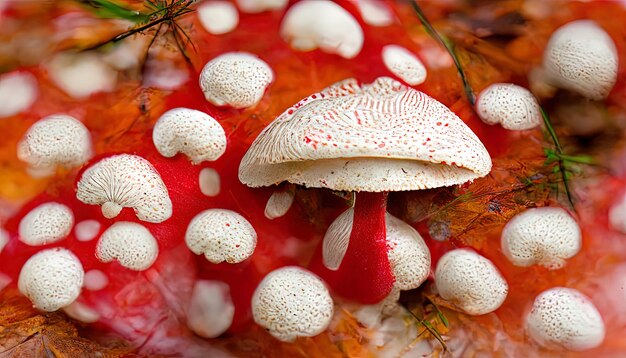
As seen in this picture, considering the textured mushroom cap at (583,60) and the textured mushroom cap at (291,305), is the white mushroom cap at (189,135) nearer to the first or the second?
the textured mushroom cap at (291,305)

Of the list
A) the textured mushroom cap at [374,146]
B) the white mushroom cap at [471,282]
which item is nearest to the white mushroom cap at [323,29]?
the textured mushroom cap at [374,146]

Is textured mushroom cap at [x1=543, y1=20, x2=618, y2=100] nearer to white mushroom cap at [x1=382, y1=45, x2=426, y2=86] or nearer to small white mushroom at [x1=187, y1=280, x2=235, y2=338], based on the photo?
white mushroom cap at [x1=382, y1=45, x2=426, y2=86]

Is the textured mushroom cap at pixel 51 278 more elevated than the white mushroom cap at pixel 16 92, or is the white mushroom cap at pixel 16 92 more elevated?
the white mushroom cap at pixel 16 92

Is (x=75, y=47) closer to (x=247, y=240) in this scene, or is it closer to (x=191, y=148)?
(x=191, y=148)

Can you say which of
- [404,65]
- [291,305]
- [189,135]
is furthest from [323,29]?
[291,305]

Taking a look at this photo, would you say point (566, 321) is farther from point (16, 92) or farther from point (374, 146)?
point (16, 92)

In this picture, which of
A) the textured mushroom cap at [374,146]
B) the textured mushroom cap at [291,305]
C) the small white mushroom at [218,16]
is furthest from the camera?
the small white mushroom at [218,16]

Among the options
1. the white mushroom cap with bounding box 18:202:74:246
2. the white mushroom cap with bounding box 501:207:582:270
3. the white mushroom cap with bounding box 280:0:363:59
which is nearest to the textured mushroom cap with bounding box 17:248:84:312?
the white mushroom cap with bounding box 18:202:74:246
